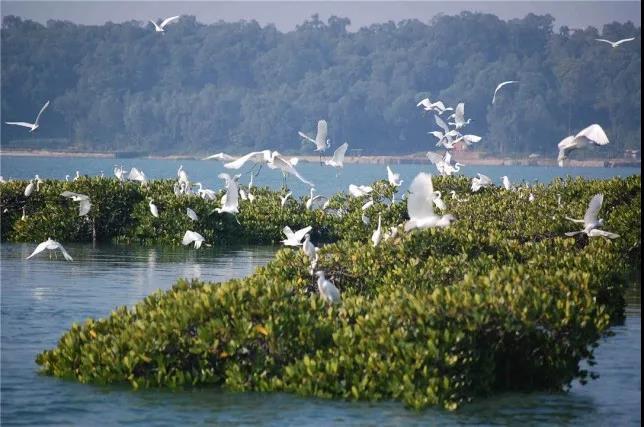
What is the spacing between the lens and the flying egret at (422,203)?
13.6m

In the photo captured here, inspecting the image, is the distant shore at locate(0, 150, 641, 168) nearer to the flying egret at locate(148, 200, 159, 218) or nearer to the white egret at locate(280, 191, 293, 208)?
the white egret at locate(280, 191, 293, 208)

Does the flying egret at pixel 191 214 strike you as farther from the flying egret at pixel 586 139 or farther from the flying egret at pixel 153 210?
the flying egret at pixel 586 139

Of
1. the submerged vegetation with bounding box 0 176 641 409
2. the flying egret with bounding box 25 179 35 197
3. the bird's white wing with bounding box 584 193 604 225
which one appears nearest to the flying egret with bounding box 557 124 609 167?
the bird's white wing with bounding box 584 193 604 225

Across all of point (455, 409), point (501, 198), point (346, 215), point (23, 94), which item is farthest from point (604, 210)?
point (23, 94)

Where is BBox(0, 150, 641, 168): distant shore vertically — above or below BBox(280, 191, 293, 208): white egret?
above

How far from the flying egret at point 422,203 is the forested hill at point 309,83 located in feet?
371

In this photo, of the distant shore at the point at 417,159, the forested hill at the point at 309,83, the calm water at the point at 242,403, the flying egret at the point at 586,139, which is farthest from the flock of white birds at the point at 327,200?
the forested hill at the point at 309,83

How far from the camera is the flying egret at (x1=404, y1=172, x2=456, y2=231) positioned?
537 inches

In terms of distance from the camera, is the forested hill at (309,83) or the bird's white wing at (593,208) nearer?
the bird's white wing at (593,208)

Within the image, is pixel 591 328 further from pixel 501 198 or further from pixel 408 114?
pixel 408 114

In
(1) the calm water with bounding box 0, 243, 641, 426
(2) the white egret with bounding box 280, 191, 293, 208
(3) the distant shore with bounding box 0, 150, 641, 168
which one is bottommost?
(1) the calm water with bounding box 0, 243, 641, 426

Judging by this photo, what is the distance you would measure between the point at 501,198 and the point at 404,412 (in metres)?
13.5

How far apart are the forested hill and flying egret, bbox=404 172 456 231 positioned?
371 ft

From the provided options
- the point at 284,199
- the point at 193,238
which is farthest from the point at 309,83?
the point at 193,238
